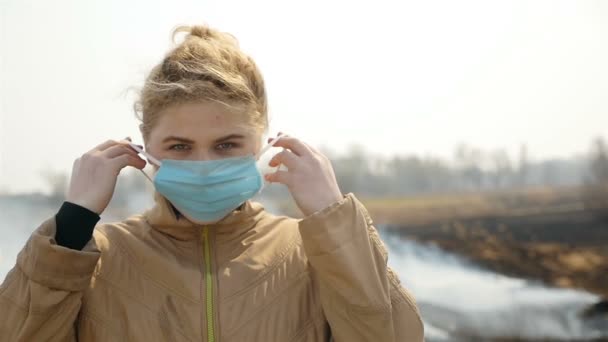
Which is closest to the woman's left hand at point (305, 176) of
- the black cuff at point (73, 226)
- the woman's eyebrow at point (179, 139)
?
the woman's eyebrow at point (179, 139)

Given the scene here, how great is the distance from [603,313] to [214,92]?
5766 millimetres

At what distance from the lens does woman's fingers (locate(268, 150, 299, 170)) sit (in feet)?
Answer: 6.86

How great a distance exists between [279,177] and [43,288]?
2.75ft

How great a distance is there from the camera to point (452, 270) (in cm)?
633

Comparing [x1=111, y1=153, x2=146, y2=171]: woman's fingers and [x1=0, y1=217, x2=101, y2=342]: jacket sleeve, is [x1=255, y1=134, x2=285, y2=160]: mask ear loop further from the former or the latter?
[x1=0, y1=217, x2=101, y2=342]: jacket sleeve

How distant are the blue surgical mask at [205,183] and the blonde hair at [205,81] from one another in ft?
0.52

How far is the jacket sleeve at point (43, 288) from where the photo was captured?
185cm

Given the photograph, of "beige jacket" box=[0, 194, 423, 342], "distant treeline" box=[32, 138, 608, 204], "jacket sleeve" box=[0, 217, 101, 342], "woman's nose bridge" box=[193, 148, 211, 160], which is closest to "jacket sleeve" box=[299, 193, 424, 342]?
"beige jacket" box=[0, 194, 423, 342]

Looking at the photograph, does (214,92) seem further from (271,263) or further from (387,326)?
(387,326)

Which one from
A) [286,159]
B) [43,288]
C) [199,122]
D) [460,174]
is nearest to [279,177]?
[286,159]

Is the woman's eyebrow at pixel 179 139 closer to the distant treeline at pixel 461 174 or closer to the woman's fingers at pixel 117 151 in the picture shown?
the woman's fingers at pixel 117 151

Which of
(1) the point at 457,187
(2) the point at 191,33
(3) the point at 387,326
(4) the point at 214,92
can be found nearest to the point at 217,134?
(4) the point at 214,92

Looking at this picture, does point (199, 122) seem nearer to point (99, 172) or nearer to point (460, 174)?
point (99, 172)

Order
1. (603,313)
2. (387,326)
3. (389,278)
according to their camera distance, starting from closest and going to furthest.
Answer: (387,326) < (389,278) < (603,313)
